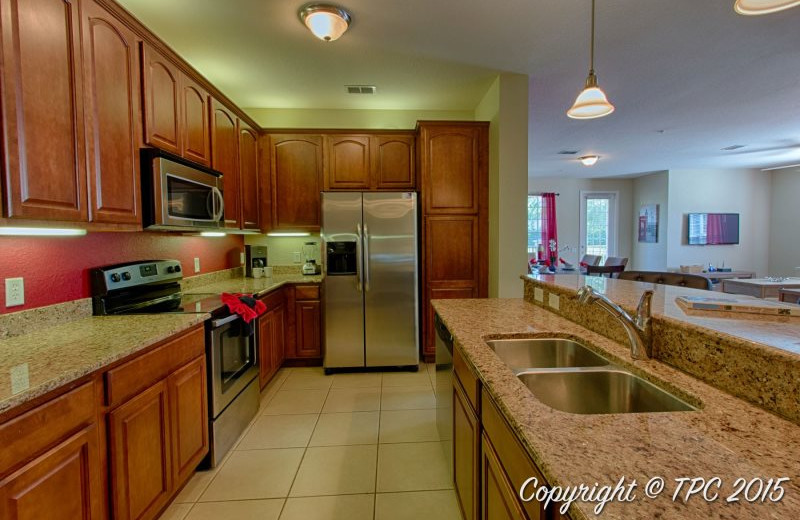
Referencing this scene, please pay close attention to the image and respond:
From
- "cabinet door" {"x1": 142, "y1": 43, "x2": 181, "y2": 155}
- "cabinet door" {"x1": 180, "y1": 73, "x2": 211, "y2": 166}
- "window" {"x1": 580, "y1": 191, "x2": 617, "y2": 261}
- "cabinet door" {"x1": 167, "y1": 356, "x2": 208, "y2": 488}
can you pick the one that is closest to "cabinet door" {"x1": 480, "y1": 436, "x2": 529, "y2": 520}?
"cabinet door" {"x1": 167, "y1": 356, "x2": 208, "y2": 488}

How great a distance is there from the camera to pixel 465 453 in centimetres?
146

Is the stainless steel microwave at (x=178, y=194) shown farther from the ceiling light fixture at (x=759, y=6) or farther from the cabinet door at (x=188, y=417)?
the ceiling light fixture at (x=759, y=6)

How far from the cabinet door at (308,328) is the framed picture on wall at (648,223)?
7.34 m

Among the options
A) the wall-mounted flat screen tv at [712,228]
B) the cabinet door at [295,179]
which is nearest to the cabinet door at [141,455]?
the cabinet door at [295,179]

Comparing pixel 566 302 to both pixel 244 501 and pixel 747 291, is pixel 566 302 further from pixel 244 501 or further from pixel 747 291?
A: pixel 747 291

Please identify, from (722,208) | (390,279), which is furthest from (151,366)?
(722,208)

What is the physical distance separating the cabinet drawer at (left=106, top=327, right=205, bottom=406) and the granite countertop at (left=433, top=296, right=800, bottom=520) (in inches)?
52.5

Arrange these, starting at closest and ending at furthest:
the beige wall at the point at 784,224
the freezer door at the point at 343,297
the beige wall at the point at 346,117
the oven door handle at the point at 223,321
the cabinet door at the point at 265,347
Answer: the oven door handle at the point at 223,321 < the cabinet door at the point at 265,347 < the freezer door at the point at 343,297 < the beige wall at the point at 346,117 < the beige wall at the point at 784,224

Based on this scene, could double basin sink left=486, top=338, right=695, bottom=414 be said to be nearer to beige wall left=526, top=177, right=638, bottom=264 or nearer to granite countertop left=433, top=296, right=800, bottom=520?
granite countertop left=433, top=296, right=800, bottom=520

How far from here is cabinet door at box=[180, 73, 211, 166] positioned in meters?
2.23

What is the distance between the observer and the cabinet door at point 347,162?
11.9ft

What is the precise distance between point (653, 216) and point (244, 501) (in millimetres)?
8624

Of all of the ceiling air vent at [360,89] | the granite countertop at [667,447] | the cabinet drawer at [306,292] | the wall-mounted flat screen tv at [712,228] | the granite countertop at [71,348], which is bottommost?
the cabinet drawer at [306,292]

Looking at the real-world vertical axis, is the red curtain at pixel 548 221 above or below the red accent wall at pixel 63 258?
above
